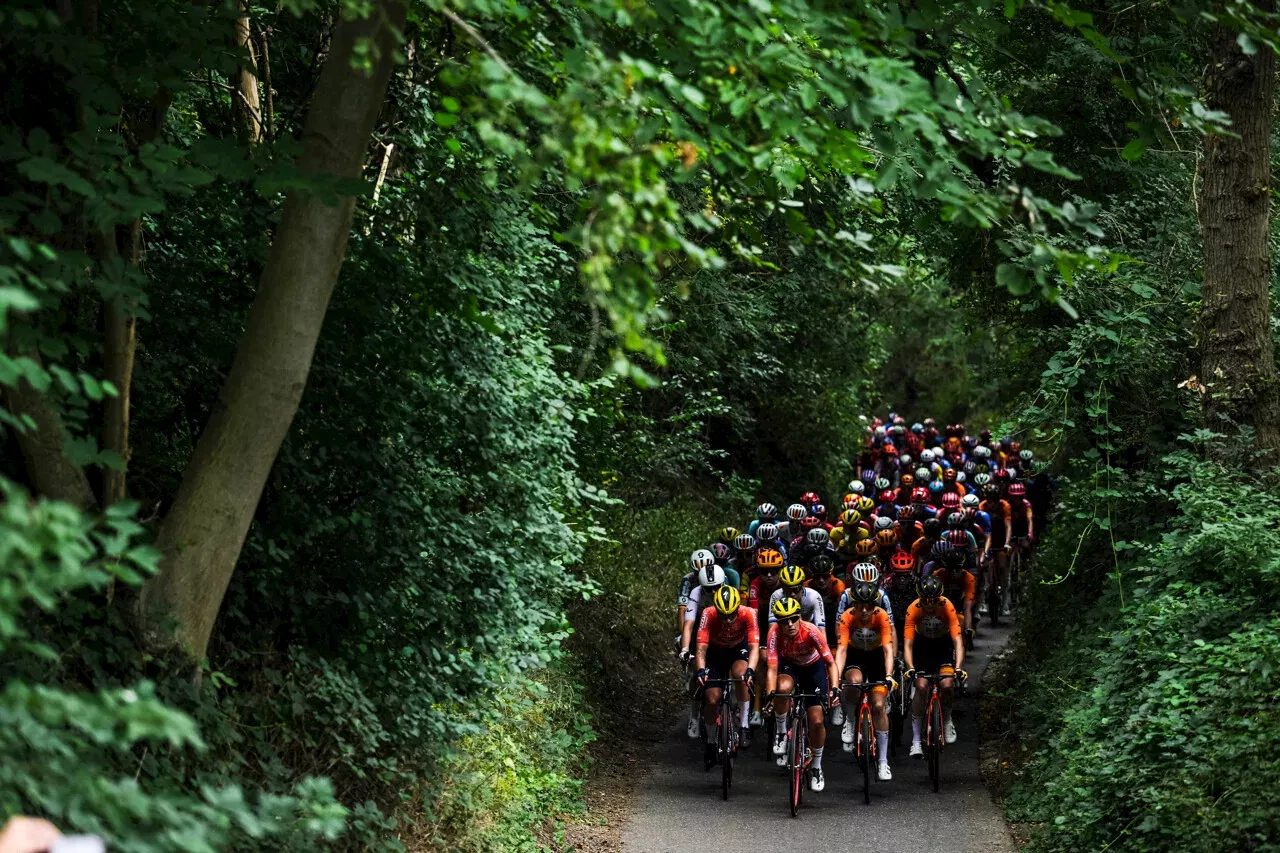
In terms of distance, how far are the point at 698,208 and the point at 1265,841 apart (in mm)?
8246

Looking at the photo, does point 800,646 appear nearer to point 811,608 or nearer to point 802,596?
point 811,608

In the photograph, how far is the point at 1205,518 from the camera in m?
11.1

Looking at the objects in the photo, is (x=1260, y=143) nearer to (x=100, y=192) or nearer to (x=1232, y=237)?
(x=1232, y=237)

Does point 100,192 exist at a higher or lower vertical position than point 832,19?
lower

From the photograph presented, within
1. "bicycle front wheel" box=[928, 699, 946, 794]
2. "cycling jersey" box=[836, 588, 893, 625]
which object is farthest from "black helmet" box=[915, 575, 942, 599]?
"bicycle front wheel" box=[928, 699, 946, 794]

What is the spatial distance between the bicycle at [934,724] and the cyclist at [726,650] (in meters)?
1.70

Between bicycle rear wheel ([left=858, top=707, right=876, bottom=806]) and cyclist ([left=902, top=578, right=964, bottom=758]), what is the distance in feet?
1.67

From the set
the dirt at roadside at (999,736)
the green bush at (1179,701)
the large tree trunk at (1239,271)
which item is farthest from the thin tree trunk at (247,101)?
the dirt at roadside at (999,736)

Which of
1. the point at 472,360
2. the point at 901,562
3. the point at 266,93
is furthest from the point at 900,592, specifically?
the point at 266,93

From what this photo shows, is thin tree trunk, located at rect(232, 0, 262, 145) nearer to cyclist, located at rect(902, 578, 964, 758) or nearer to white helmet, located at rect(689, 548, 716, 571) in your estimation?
white helmet, located at rect(689, 548, 716, 571)

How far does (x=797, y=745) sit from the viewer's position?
12.9 m

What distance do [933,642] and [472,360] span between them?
7464mm

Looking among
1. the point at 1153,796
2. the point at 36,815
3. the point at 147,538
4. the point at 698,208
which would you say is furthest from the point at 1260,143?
the point at 36,815

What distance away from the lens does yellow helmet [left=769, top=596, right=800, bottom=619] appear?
13688mm
